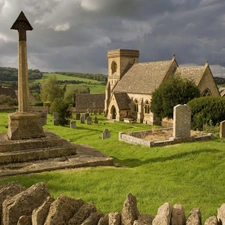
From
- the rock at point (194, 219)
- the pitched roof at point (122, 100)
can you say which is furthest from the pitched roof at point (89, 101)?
the rock at point (194, 219)

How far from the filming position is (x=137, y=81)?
145ft

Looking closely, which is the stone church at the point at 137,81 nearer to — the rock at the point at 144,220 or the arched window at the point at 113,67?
the arched window at the point at 113,67

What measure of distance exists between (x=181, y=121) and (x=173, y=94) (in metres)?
14.9

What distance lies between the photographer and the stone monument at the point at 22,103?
1477 centimetres

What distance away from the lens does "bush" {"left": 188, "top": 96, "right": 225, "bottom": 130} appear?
2622 cm

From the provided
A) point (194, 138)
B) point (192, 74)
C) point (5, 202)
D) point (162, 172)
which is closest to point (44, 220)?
point (5, 202)

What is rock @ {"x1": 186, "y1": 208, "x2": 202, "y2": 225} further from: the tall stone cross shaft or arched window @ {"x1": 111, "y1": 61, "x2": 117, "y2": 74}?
arched window @ {"x1": 111, "y1": 61, "x2": 117, "y2": 74}

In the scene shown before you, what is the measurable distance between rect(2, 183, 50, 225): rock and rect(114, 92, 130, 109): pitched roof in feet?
123

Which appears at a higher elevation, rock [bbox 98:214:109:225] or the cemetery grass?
rock [bbox 98:214:109:225]

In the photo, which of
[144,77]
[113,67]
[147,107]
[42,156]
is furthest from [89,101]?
[42,156]

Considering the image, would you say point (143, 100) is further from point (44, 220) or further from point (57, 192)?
point (44, 220)

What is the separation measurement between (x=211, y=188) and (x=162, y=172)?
246 cm

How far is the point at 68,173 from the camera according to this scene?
37.1 feet

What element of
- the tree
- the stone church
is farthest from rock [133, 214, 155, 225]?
the stone church
